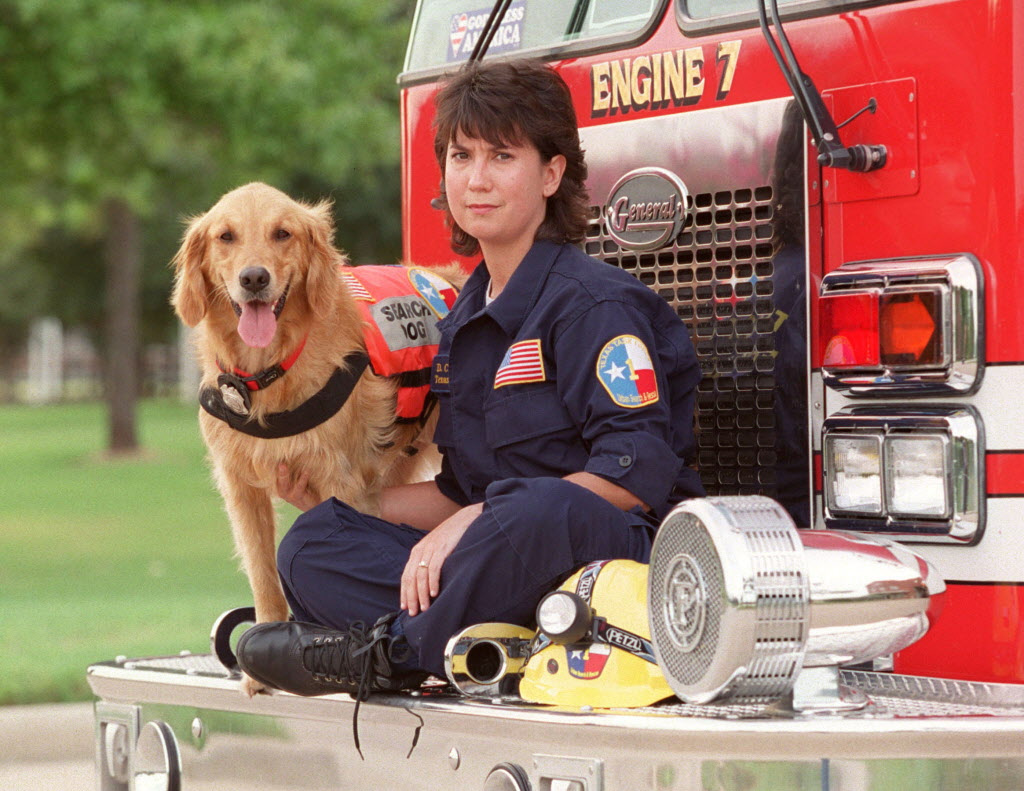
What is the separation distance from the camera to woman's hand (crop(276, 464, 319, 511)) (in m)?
4.06

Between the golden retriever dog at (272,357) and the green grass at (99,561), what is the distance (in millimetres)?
833

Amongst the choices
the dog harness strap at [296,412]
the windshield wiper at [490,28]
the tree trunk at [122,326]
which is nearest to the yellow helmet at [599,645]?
the dog harness strap at [296,412]

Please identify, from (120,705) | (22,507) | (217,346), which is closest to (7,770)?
(120,705)

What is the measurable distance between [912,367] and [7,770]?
4.65m

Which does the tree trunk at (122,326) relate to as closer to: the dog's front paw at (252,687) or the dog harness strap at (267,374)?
the dog harness strap at (267,374)

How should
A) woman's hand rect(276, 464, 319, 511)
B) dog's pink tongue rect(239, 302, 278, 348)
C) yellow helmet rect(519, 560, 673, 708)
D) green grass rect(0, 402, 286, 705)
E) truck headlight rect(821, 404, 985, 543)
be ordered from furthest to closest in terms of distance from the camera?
1. green grass rect(0, 402, 286, 705)
2. woman's hand rect(276, 464, 319, 511)
3. dog's pink tongue rect(239, 302, 278, 348)
4. truck headlight rect(821, 404, 985, 543)
5. yellow helmet rect(519, 560, 673, 708)

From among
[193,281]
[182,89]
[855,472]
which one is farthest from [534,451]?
[182,89]

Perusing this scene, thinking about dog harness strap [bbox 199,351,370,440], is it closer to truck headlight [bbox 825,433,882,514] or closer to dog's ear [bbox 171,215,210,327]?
dog's ear [bbox 171,215,210,327]

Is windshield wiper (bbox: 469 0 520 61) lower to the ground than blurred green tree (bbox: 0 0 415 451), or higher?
lower

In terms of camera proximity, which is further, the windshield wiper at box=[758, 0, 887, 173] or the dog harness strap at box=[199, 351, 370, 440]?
the dog harness strap at box=[199, 351, 370, 440]

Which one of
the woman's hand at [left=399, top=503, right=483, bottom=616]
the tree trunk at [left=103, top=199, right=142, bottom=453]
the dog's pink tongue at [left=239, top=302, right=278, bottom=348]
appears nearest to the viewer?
the woman's hand at [left=399, top=503, right=483, bottom=616]

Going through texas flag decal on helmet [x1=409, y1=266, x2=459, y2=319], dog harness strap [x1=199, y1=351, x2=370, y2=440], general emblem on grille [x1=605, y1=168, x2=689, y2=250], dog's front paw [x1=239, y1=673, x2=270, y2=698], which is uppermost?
general emblem on grille [x1=605, y1=168, x2=689, y2=250]

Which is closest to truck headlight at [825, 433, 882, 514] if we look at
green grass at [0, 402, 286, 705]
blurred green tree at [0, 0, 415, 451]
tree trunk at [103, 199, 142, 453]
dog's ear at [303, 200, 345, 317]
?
dog's ear at [303, 200, 345, 317]

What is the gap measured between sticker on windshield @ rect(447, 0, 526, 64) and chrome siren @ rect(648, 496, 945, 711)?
210 cm
